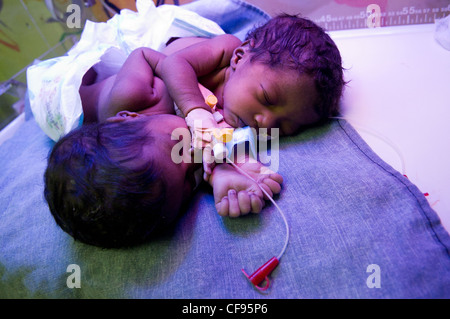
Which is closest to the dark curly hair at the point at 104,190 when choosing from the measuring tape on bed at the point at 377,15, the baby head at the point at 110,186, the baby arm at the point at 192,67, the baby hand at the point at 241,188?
the baby head at the point at 110,186

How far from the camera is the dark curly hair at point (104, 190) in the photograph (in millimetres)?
572

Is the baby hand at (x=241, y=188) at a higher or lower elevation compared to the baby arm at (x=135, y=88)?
lower

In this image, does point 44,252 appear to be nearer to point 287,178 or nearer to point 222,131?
point 222,131

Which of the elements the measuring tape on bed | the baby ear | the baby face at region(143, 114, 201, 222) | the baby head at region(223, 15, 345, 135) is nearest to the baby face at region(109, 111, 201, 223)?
the baby face at region(143, 114, 201, 222)

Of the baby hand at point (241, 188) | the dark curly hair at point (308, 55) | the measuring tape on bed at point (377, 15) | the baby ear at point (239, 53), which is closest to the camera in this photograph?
the baby hand at point (241, 188)

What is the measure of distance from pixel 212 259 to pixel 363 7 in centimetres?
156

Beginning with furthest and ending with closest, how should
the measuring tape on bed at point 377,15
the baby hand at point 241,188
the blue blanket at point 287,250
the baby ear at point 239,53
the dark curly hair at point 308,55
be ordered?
the measuring tape on bed at point 377,15 → the baby ear at point 239,53 → the dark curly hair at point 308,55 → the baby hand at point 241,188 → the blue blanket at point 287,250

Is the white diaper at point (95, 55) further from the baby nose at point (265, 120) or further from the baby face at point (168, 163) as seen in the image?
the baby nose at point (265, 120)

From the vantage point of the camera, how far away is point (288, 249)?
0.62m

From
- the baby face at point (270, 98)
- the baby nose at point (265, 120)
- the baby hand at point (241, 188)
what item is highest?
the baby face at point (270, 98)

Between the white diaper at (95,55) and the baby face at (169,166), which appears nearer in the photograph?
the baby face at (169,166)

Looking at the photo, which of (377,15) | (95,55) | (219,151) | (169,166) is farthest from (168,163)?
(377,15)

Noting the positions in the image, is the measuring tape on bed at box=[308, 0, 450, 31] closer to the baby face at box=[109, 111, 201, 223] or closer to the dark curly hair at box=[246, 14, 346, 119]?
the dark curly hair at box=[246, 14, 346, 119]

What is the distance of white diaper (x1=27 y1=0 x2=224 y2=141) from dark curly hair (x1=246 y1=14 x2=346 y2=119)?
38 cm
